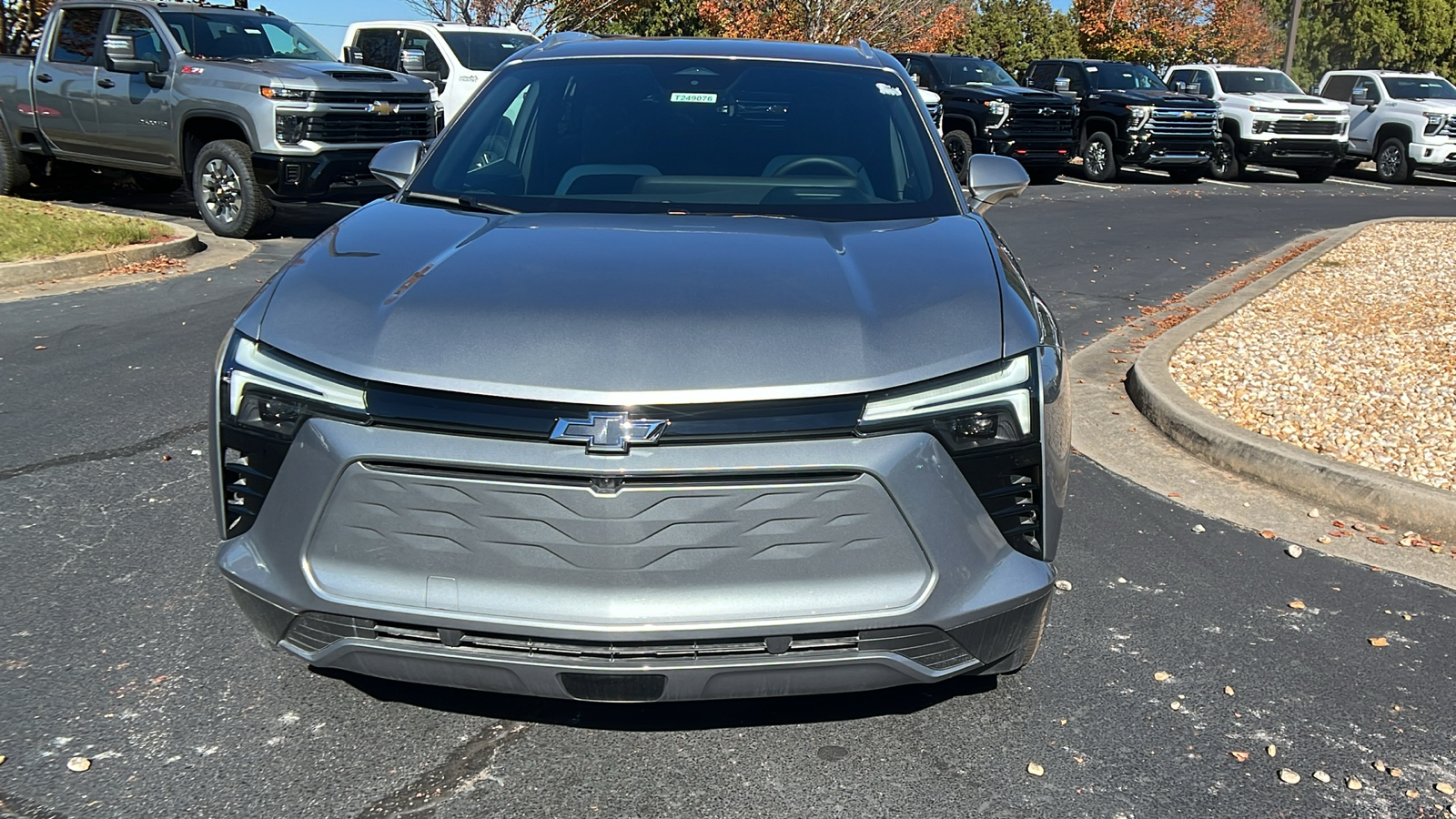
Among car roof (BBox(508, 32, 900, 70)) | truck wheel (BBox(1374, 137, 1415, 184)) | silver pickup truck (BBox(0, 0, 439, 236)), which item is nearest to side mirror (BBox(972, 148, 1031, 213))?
car roof (BBox(508, 32, 900, 70))

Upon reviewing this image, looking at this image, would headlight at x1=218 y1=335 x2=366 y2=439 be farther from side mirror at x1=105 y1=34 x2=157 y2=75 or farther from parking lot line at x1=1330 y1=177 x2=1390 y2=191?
parking lot line at x1=1330 y1=177 x2=1390 y2=191

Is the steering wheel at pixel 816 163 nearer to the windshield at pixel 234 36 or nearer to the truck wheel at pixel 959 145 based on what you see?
the windshield at pixel 234 36

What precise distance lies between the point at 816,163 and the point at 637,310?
1601 mm

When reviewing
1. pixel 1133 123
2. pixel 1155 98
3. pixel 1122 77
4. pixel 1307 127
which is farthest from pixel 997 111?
pixel 1307 127

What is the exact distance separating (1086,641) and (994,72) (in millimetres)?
18821

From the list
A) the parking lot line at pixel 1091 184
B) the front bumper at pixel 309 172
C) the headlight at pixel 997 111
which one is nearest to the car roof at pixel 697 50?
the front bumper at pixel 309 172

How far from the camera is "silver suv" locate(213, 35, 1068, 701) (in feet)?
8.20

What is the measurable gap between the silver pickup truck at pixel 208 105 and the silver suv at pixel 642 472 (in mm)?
9056

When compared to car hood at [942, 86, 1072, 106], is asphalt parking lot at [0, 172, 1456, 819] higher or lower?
lower

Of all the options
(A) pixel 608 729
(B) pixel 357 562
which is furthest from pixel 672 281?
(A) pixel 608 729

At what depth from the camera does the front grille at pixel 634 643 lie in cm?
255

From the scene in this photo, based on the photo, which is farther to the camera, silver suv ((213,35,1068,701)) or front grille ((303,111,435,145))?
front grille ((303,111,435,145))

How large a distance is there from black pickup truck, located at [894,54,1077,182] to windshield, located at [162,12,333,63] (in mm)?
9927

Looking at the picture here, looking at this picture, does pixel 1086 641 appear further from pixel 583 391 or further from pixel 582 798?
pixel 583 391
